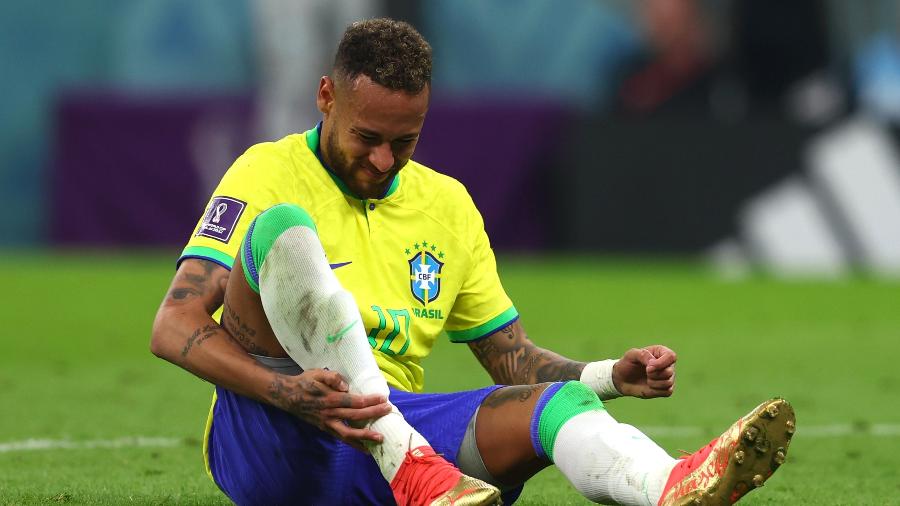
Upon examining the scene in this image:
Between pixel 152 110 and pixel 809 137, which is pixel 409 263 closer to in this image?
pixel 809 137

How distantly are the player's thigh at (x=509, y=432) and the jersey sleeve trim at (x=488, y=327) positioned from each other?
2.32 feet

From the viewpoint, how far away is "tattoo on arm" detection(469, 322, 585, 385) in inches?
193

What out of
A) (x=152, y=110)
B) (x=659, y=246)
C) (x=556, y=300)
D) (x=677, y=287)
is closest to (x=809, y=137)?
(x=659, y=246)

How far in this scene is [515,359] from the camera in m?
5.02

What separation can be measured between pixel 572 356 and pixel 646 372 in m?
5.33

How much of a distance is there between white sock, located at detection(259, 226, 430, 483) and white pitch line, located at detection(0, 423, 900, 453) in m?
2.48

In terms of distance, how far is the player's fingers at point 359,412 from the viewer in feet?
13.4

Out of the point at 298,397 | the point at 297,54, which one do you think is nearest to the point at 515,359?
the point at 298,397

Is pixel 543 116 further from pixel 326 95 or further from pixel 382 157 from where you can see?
pixel 382 157

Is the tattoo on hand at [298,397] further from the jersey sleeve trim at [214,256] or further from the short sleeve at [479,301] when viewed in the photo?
the short sleeve at [479,301]

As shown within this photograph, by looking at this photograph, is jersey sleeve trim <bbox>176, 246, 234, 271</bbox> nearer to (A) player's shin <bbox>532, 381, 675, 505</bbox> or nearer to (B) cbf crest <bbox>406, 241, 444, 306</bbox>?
(B) cbf crest <bbox>406, 241, 444, 306</bbox>

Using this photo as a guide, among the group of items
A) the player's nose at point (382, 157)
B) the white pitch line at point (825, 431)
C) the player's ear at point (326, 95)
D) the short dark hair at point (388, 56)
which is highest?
the short dark hair at point (388, 56)

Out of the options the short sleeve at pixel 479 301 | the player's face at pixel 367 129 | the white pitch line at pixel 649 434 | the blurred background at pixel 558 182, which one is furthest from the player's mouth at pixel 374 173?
the white pitch line at pixel 649 434

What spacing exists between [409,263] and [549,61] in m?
17.6
